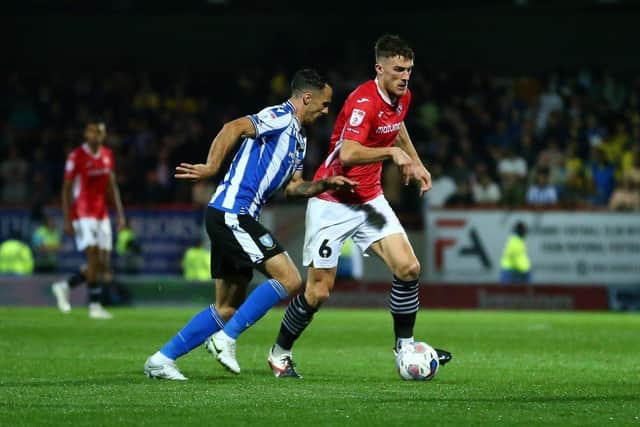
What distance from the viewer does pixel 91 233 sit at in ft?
56.9

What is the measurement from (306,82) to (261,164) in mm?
697

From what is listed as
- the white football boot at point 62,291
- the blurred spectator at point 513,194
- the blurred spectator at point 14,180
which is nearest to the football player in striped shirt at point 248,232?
the white football boot at point 62,291

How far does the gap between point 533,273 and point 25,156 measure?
1060 cm

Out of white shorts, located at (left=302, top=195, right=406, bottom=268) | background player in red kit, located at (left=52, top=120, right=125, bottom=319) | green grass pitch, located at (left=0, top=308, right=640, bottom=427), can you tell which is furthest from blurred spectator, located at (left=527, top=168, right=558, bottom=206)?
white shorts, located at (left=302, top=195, right=406, bottom=268)

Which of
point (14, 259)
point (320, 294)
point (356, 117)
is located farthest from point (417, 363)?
point (14, 259)

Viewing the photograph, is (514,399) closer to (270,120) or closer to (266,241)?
(266,241)

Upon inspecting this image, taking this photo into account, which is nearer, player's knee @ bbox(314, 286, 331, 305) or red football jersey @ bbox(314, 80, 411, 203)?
red football jersey @ bbox(314, 80, 411, 203)

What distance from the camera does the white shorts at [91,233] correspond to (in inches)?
681

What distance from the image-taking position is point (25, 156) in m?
27.0

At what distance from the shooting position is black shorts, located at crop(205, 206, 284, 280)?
9.23 meters

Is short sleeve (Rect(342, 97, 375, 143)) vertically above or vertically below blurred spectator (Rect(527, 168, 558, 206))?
above

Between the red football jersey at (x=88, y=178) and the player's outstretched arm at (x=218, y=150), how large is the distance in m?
8.04

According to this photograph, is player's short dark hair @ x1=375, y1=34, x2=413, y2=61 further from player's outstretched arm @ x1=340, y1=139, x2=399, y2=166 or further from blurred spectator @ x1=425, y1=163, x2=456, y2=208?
blurred spectator @ x1=425, y1=163, x2=456, y2=208

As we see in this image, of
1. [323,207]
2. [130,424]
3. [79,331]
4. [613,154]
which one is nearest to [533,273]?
[613,154]
